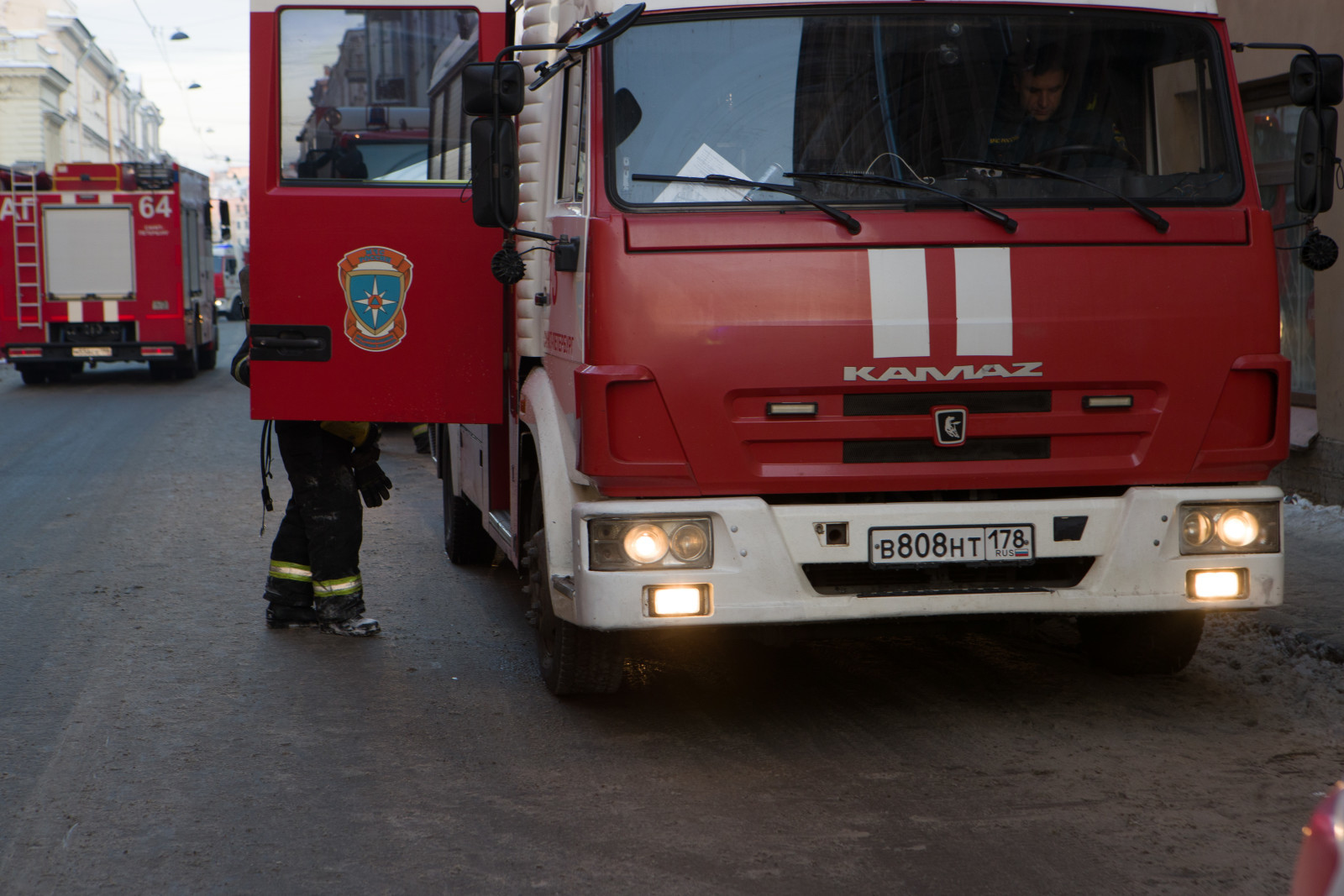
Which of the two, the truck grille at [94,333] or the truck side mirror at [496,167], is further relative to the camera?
the truck grille at [94,333]

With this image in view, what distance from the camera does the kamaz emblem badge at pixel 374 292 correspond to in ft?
19.9

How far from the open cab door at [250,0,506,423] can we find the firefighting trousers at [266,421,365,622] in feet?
1.67

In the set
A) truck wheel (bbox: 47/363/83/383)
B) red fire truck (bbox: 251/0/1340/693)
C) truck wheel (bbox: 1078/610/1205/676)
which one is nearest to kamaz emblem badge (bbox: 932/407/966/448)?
red fire truck (bbox: 251/0/1340/693)

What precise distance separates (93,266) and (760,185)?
19.6 metres

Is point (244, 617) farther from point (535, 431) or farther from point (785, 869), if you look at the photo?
point (785, 869)

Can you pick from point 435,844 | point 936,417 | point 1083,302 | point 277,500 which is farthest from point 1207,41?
point 277,500

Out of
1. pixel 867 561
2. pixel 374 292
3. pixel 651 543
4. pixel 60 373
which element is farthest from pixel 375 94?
pixel 60 373

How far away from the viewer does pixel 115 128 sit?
85750mm

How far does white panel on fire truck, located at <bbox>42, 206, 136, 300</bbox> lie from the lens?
873 inches

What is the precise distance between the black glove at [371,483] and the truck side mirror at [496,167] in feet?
7.28

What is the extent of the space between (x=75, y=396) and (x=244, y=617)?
14885mm

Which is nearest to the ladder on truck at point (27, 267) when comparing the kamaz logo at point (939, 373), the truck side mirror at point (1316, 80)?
the kamaz logo at point (939, 373)

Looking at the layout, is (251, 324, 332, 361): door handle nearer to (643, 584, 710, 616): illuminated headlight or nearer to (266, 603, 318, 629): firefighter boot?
(266, 603, 318, 629): firefighter boot

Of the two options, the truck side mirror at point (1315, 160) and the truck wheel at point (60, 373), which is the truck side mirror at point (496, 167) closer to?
the truck side mirror at point (1315, 160)
